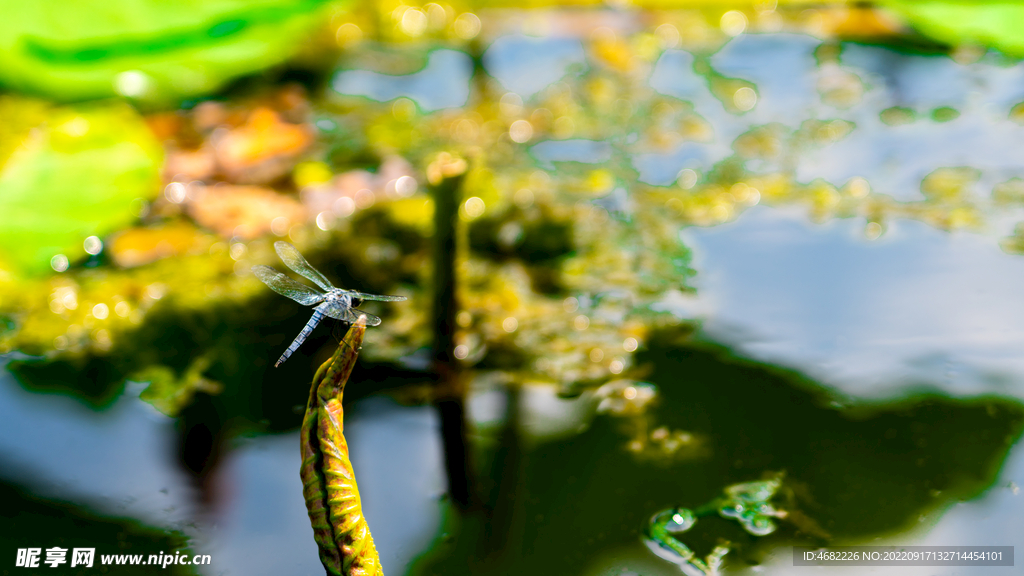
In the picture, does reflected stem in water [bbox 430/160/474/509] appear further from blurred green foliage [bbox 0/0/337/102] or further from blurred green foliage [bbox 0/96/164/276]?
blurred green foliage [bbox 0/0/337/102]

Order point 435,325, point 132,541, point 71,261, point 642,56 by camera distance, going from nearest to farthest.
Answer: point 132,541, point 435,325, point 71,261, point 642,56

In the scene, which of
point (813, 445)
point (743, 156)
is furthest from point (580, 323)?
point (743, 156)

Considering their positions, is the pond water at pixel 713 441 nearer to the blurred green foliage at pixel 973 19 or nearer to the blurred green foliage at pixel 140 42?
the blurred green foliage at pixel 973 19

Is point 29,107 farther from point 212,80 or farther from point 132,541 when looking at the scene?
point 132,541

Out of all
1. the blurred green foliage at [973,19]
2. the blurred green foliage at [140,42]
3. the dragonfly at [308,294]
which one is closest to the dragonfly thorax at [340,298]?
the dragonfly at [308,294]

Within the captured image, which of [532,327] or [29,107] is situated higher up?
[29,107]

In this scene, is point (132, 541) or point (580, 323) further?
point (580, 323)
